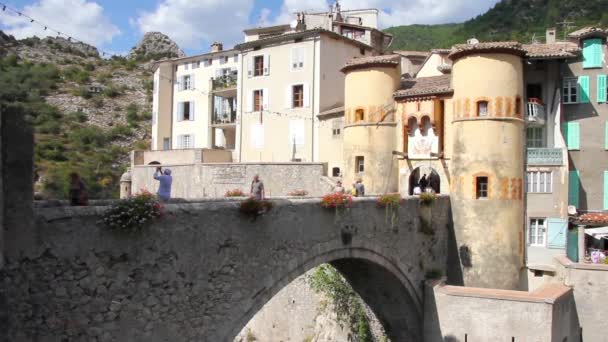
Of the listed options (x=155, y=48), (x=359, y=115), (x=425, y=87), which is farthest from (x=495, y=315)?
(x=155, y=48)

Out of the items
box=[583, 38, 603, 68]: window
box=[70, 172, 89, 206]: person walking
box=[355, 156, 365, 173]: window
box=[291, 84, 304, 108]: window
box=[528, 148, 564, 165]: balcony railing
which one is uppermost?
box=[583, 38, 603, 68]: window

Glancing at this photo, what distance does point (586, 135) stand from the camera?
2686cm

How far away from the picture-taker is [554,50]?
26375 millimetres

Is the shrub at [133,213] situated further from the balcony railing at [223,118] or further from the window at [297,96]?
the balcony railing at [223,118]

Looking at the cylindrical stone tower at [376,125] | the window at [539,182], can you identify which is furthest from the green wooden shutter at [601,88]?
the cylindrical stone tower at [376,125]

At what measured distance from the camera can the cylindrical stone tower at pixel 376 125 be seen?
→ 24.6 meters

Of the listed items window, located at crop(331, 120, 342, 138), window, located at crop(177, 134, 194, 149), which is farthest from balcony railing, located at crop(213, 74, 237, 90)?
window, located at crop(331, 120, 342, 138)

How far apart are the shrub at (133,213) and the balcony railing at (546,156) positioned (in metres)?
20.4

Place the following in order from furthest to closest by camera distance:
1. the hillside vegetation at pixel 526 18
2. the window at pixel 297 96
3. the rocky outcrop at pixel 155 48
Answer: the rocky outcrop at pixel 155 48
the hillside vegetation at pixel 526 18
the window at pixel 297 96

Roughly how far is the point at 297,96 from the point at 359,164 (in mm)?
9811

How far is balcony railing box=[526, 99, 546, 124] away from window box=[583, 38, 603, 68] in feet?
10.1

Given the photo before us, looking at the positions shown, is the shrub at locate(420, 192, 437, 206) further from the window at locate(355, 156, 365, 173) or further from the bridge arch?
the window at locate(355, 156, 365, 173)

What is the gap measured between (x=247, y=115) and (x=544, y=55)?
58.1 feet

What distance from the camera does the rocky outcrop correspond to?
97.7m
